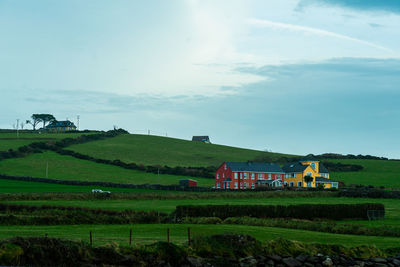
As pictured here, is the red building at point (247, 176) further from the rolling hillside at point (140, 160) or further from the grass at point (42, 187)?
the grass at point (42, 187)

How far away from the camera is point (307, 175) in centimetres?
11831

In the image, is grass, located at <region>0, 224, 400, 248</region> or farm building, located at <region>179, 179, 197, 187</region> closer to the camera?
grass, located at <region>0, 224, 400, 248</region>

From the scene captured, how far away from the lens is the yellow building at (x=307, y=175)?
392ft

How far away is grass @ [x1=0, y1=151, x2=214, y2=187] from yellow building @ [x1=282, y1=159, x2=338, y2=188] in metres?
17.3

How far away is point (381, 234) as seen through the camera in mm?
42094

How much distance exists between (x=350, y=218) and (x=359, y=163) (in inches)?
3803

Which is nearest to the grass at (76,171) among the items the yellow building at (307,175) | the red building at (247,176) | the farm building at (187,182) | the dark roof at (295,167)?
the red building at (247,176)

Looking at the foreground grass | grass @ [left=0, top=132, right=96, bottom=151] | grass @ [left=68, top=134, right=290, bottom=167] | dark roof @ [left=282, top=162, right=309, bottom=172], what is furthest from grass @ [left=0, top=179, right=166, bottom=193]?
grass @ [left=0, top=132, right=96, bottom=151]

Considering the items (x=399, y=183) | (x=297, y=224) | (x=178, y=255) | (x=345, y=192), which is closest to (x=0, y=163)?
(x=345, y=192)

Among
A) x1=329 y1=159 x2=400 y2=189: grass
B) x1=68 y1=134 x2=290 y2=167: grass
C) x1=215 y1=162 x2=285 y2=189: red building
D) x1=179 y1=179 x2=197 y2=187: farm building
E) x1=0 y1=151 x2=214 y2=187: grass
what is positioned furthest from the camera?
x1=68 y1=134 x2=290 y2=167: grass

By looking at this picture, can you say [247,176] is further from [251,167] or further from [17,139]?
[17,139]

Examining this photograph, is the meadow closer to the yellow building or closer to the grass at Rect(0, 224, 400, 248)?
the grass at Rect(0, 224, 400, 248)

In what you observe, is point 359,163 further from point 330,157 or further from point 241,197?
point 241,197

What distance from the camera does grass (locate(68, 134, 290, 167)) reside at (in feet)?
481
